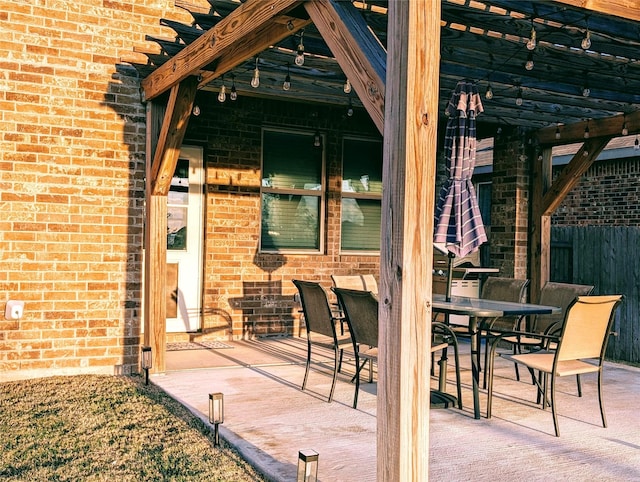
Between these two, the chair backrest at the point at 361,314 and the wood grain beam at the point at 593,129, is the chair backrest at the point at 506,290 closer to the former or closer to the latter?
the chair backrest at the point at 361,314

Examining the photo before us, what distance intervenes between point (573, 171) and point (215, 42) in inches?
195

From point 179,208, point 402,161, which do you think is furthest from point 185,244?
point 402,161

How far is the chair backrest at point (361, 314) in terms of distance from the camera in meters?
4.66

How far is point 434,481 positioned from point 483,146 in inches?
393

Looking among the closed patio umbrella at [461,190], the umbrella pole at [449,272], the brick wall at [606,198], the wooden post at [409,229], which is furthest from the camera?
the brick wall at [606,198]

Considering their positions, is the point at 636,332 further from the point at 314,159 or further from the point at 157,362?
the point at 157,362

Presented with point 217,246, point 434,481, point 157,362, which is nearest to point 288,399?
point 157,362

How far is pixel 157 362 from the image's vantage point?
6094 mm

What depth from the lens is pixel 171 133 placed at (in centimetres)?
577

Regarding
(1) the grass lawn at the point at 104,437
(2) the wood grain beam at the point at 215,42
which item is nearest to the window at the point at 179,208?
(2) the wood grain beam at the point at 215,42

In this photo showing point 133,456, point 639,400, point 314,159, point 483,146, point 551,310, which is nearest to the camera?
point 133,456

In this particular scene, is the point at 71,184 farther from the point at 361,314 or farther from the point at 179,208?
the point at 361,314

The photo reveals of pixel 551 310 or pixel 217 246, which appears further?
pixel 217 246

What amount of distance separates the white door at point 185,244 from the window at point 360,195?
1971mm
